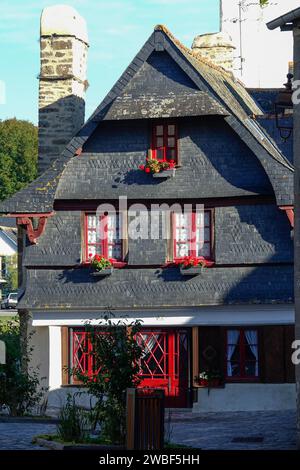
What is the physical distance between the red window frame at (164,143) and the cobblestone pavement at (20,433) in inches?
299

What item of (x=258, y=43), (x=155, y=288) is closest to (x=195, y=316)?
(x=155, y=288)

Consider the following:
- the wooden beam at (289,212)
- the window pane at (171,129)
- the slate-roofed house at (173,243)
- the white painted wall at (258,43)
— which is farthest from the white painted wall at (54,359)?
the white painted wall at (258,43)

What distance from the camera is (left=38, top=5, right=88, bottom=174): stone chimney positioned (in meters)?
35.4

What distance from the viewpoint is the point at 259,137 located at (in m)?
33.0

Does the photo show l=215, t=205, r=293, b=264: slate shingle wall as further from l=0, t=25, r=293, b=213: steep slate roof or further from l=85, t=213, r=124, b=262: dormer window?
l=85, t=213, r=124, b=262: dormer window

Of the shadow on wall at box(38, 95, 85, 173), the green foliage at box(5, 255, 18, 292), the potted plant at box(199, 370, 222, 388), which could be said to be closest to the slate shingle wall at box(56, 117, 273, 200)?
the shadow on wall at box(38, 95, 85, 173)

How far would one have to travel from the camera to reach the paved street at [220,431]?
2436cm

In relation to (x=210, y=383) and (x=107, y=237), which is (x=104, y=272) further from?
(x=210, y=383)

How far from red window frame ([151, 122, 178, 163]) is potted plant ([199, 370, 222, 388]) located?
4780mm

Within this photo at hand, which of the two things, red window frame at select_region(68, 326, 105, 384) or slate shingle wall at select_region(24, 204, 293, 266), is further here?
red window frame at select_region(68, 326, 105, 384)

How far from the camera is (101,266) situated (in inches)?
1282

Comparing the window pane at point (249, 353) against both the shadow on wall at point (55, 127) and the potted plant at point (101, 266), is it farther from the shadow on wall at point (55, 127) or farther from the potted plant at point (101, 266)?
the shadow on wall at point (55, 127)

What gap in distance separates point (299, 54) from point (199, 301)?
9.20 m

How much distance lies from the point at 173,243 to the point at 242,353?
288cm
